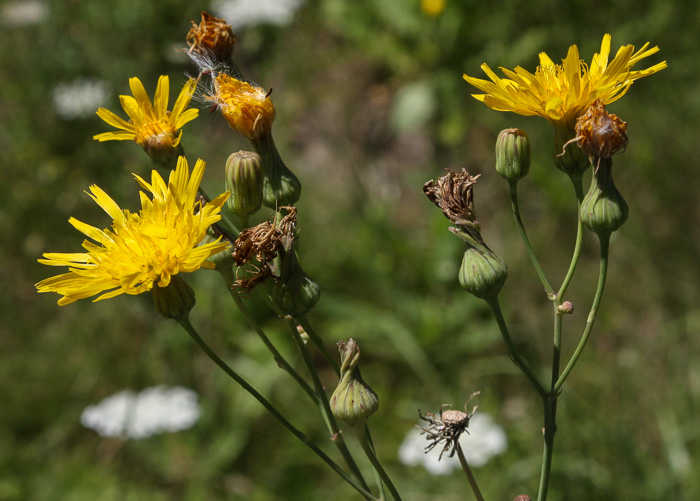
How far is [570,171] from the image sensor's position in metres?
2.13

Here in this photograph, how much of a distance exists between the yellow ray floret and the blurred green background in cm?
255

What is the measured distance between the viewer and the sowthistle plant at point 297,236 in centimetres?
186

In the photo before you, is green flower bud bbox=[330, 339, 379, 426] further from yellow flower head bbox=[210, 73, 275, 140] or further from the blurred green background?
the blurred green background

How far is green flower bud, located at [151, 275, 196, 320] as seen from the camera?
1.88 m

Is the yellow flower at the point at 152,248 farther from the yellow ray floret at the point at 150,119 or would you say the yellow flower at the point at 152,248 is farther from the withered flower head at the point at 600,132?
the withered flower head at the point at 600,132

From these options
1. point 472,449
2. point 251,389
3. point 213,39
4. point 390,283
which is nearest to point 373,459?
point 251,389

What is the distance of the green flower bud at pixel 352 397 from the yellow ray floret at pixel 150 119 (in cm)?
94

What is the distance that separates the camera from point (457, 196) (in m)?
1.98

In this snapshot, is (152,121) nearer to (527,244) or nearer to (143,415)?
(527,244)

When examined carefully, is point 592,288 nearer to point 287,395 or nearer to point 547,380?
point 547,380

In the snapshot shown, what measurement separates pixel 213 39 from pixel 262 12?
155 inches

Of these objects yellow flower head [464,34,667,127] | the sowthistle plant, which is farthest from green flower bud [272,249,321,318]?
yellow flower head [464,34,667,127]

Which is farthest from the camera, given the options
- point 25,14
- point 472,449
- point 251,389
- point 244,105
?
point 25,14

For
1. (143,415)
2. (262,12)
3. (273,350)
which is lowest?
(143,415)
